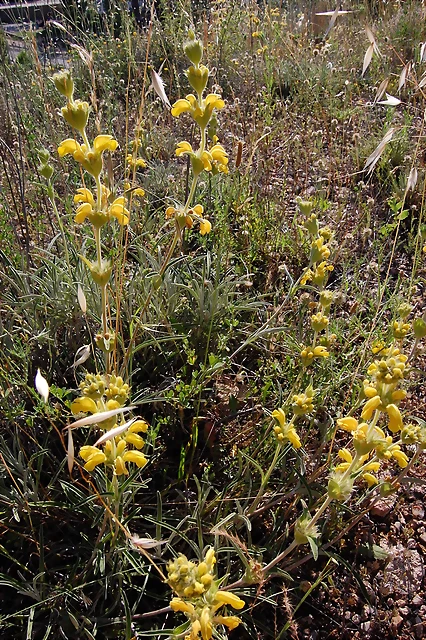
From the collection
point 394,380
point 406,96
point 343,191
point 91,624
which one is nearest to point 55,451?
point 91,624

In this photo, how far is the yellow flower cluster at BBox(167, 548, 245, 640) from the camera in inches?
37.0

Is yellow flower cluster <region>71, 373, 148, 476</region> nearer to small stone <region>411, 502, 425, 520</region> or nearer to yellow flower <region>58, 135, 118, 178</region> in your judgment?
yellow flower <region>58, 135, 118, 178</region>

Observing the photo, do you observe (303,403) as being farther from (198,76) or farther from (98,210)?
(198,76)

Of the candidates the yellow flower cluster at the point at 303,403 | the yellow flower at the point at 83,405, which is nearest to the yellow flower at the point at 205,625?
the yellow flower at the point at 83,405

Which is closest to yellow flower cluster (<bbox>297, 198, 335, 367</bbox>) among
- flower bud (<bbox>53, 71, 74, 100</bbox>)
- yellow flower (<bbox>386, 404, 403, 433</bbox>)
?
yellow flower (<bbox>386, 404, 403, 433</bbox>)

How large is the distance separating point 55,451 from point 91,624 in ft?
1.98

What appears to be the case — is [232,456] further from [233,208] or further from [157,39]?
[157,39]

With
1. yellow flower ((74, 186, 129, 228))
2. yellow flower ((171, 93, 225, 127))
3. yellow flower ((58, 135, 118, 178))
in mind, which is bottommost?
yellow flower ((74, 186, 129, 228))

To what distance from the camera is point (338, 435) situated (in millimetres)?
2072

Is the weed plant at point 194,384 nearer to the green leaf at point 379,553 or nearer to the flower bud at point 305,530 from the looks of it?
the flower bud at point 305,530

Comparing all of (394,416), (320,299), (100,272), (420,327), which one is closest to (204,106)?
(100,272)

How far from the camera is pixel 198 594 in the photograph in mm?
940

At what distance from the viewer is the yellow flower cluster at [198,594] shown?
94 centimetres

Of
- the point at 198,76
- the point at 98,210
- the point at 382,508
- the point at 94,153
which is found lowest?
the point at 382,508
